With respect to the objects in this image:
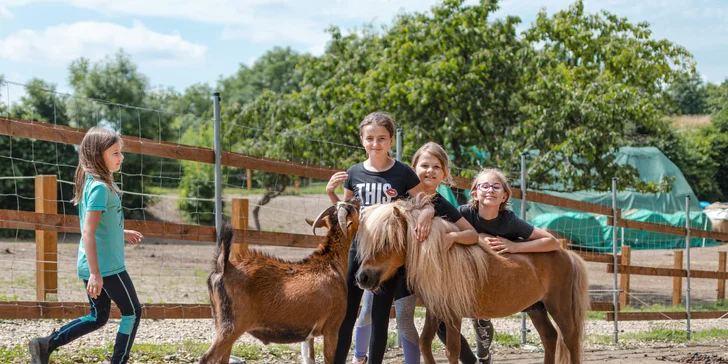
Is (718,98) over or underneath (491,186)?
over

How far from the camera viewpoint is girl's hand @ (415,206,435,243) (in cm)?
386

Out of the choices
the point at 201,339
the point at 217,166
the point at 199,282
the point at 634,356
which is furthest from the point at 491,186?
the point at 199,282

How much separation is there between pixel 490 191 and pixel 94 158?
2.49 meters

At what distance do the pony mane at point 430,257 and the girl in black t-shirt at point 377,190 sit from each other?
3.3 inches

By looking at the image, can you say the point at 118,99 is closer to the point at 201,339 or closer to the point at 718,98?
the point at 201,339

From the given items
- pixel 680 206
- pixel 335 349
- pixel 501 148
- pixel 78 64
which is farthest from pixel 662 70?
pixel 78 64

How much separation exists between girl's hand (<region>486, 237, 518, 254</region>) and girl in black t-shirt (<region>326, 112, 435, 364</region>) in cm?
63

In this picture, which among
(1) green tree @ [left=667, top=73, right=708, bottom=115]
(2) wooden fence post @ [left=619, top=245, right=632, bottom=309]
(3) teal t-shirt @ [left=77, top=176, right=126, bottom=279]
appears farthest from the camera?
(1) green tree @ [left=667, top=73, right=708, bottom=115]

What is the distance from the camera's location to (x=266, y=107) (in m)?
15.5

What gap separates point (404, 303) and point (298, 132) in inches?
391

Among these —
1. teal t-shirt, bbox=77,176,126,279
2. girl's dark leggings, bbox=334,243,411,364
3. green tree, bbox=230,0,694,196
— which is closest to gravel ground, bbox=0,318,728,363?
girl's dark leggings, bbox=334,243,411,364

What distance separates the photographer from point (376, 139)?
414 centimetres

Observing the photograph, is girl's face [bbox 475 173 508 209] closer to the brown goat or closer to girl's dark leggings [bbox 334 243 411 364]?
girl's dark leggings [bbox 334 243 411 364]

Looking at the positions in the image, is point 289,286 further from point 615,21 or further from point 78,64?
point 78,64
